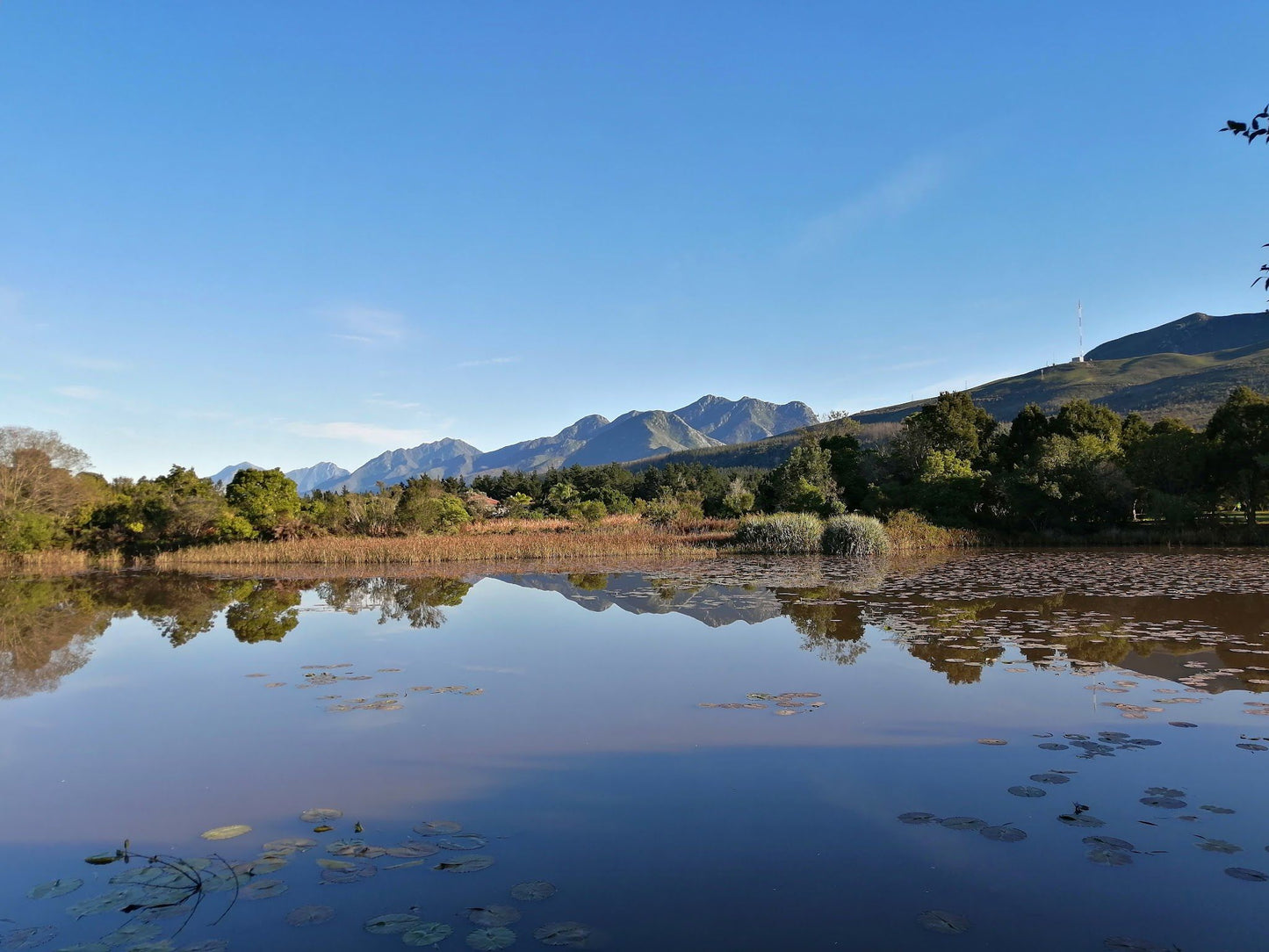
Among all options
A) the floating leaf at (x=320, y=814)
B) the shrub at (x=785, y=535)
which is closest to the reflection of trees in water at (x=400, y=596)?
the floating leaf at (x=320, y=814)

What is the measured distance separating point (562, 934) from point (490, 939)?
33 cm

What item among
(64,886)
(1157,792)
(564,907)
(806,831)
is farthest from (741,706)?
(64,886)

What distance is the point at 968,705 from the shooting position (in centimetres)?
727

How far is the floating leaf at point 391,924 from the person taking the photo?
11.9ft

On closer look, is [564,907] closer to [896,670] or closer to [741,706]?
[741,706]

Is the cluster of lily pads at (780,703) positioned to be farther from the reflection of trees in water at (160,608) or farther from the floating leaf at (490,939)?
the reflection of trees in water at (160,608)

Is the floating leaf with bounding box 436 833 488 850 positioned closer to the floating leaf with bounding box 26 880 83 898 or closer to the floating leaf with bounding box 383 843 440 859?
the floating leaf with bounding box 383 843 440 859

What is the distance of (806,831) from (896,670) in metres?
4.67

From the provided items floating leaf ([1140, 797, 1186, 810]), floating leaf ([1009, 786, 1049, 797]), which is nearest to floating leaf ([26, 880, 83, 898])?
floating leaf ([1009, 786, 1049, 797])

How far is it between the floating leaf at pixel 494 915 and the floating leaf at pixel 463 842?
71cm

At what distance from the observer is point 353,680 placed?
29.6ft

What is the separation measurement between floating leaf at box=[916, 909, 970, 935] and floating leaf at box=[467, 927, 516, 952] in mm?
1911

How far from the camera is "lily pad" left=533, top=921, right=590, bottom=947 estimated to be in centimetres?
350

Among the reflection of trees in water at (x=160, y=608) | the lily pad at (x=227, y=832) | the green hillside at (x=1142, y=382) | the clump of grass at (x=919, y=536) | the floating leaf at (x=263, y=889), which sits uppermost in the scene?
the green hillside at (x=1142, y=382)
